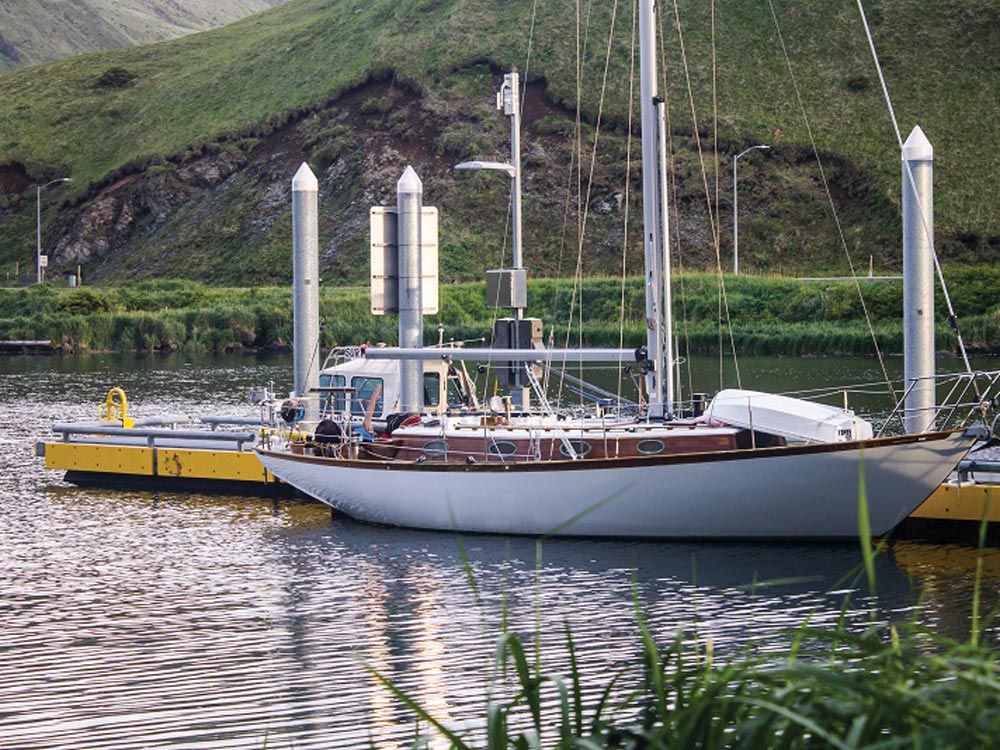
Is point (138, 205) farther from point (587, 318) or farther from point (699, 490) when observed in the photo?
point (699, 490)

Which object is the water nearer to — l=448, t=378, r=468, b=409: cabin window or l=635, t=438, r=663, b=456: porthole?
l=635, t=438, r=663, b=456: porthole

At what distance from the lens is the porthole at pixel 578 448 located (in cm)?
2172

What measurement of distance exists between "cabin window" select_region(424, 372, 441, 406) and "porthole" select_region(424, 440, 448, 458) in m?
4.36

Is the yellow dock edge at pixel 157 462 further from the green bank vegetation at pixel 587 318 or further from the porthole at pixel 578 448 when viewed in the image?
the green bank vegetation at pixel 587 318

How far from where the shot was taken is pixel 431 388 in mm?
27344

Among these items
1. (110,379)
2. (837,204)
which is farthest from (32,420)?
(837,204)

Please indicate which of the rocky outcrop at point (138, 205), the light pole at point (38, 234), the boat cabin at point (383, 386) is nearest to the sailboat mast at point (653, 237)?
the boat cabin at point (383, 386)

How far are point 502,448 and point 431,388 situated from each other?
515cm

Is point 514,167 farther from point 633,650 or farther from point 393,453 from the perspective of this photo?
point 633,650

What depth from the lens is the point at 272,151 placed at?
10588cm

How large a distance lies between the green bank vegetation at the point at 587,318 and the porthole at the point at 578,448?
37.6m

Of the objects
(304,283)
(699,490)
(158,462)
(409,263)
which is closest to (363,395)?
(304,283)

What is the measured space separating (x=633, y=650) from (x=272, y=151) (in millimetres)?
93483

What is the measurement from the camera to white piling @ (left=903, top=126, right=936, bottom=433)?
73.8 ft
